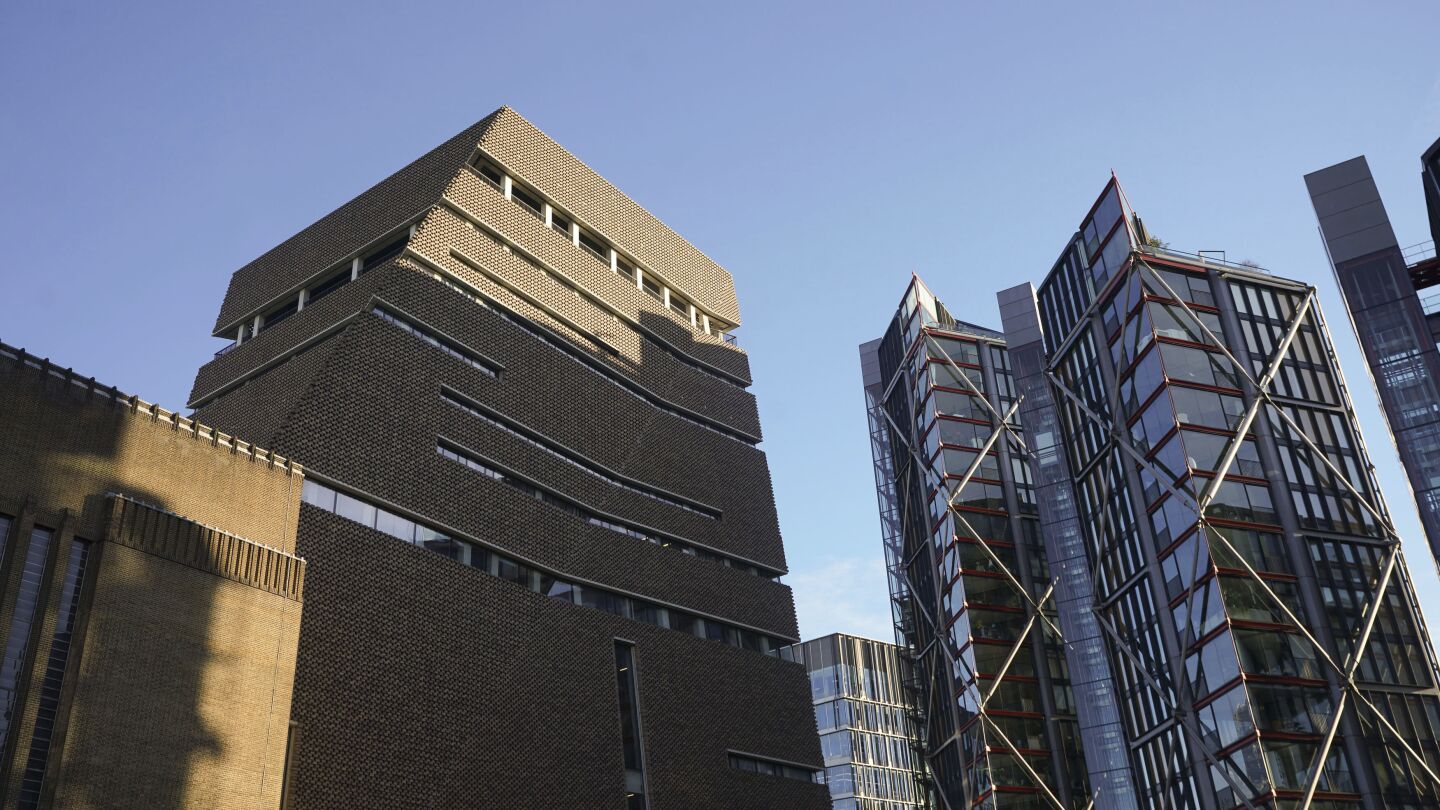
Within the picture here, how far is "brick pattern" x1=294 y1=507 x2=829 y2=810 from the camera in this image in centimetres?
4122

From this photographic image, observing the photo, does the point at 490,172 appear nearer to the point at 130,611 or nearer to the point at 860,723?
the point at 130,611

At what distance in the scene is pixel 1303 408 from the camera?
53.2 meters

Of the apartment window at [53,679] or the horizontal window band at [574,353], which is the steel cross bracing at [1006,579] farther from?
the apartment window at [53,679]

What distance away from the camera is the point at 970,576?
71500 mm

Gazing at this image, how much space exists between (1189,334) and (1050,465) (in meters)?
13.9

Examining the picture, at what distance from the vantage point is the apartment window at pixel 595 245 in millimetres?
71125

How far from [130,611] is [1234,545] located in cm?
3976

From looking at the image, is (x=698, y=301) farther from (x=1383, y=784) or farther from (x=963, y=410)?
(x=1383, y=784)

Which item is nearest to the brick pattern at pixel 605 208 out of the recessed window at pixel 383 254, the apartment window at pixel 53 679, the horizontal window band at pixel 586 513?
the recessed window at pixel 383 254

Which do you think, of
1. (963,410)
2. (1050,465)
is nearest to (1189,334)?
(1050,465)

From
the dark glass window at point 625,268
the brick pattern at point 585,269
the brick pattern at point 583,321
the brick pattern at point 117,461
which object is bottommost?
the brick pattern at point 117,461

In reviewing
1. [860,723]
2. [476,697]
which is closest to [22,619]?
[476,697]

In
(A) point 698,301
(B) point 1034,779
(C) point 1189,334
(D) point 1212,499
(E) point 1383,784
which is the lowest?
(E) point 1383,784

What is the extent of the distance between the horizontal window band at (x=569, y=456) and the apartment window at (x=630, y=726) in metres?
9.34
